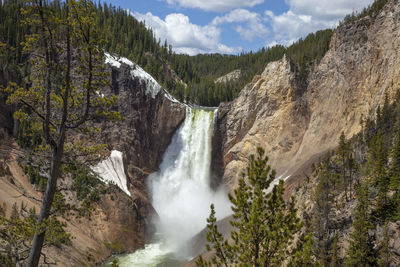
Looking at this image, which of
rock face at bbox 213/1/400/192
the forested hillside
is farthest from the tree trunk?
the forested hillside

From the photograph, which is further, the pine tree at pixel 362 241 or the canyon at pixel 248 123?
the canyon at pixel 248 123

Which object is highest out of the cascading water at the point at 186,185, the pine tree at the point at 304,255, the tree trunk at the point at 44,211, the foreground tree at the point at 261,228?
the cascading water at the point at 186,185

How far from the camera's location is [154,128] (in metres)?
46.0

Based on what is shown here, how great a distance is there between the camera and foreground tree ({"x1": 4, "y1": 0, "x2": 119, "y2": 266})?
22.1 ft

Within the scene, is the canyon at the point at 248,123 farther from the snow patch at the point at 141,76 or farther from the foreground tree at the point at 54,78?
the foreground tree at the point at 54,78

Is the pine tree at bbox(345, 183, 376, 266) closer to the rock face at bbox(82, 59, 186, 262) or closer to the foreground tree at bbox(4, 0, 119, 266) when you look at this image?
the foreground tree at bbox(4, 0, 119, 266)

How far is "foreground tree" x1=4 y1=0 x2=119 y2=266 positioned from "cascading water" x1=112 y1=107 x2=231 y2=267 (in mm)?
30319

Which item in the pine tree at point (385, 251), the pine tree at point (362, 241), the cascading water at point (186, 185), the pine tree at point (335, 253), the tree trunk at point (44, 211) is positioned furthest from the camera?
the cascading water at point (186, 185)

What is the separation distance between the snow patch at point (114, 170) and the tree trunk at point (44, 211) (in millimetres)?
31403

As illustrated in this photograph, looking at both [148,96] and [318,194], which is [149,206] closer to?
[148,96]

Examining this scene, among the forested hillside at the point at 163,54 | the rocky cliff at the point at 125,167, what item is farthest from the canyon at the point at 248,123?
the forested hillside at the point at 163,54

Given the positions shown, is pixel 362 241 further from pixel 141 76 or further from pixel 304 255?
pixel 141 76

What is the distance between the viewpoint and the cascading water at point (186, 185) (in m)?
39.1

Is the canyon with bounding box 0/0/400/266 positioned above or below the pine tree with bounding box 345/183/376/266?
above
